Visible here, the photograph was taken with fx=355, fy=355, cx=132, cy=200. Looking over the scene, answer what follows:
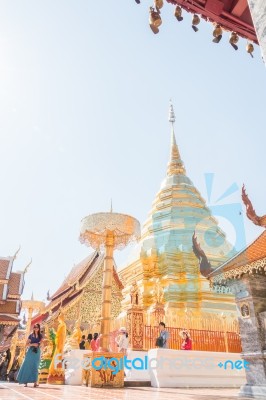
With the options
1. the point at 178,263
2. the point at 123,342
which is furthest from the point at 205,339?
the point at 178,263

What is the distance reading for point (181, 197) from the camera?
66.4 feet

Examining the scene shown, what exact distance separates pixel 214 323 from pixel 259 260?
228 inches

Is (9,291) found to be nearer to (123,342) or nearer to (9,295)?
(9,295)

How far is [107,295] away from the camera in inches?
279

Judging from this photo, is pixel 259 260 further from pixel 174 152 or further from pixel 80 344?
pixel 174 152

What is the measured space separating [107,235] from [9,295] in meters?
14.6

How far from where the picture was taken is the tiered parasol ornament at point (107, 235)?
693cm

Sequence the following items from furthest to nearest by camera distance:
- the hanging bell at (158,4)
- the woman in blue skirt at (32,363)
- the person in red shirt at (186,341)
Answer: the person in red shirt at (186,341) < the woman in blue skirt at (32,363) < the hanging bell at (158,4)

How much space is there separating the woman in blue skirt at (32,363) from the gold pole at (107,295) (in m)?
1.54

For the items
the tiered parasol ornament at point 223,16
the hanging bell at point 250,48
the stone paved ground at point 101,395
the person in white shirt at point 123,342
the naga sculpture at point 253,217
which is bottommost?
the stone paved ground at point 101,395

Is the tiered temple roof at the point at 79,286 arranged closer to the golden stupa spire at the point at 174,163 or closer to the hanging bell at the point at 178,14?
the golden stupa spire at the point at 174,163

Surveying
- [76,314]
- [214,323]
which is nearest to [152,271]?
[76,314]

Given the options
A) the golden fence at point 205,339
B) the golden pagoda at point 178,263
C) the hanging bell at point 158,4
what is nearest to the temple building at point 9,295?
the golden pagoda at point 178,263

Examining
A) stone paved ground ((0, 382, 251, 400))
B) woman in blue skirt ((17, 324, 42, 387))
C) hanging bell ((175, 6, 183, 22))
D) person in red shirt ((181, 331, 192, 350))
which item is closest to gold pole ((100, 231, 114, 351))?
stone paved ground ((0, 382, 251, 400))
